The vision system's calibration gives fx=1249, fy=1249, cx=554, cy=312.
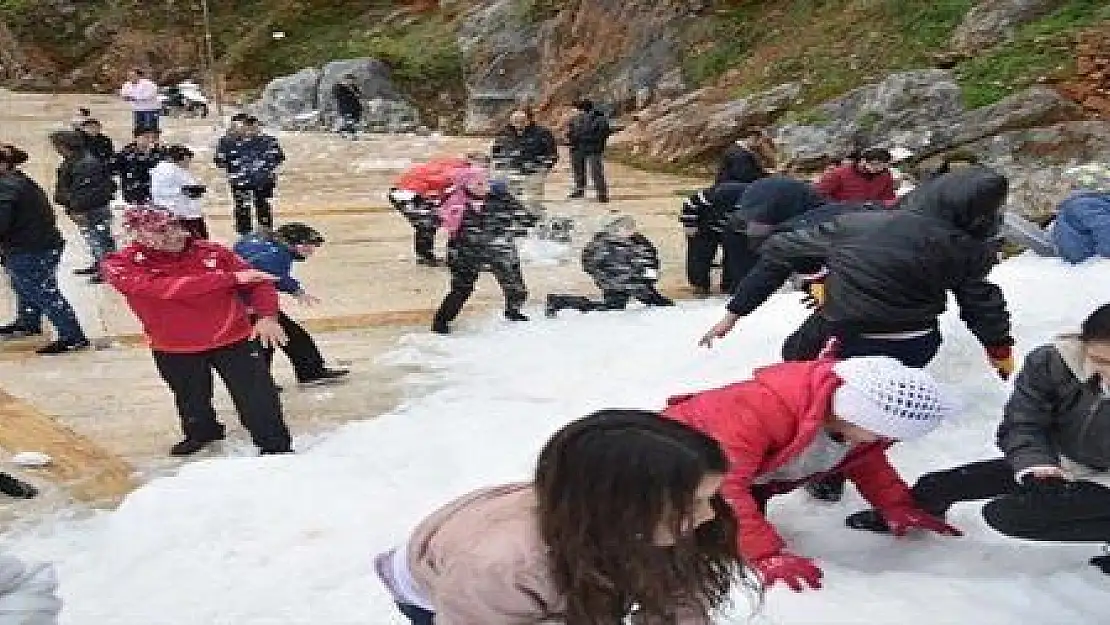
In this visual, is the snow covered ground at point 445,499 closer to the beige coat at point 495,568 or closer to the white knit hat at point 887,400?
the white knit hat at point 887,400

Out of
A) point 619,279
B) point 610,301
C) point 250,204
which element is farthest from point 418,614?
point 250,204

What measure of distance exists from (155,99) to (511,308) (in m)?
15.6

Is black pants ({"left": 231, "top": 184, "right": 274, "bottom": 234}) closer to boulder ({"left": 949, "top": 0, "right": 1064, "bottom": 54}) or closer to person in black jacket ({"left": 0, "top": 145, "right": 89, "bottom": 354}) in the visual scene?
person in black jacket ({"left": 0, "top": 145, "right": 89, "bottom": 354})

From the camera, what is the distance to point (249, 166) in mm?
13000

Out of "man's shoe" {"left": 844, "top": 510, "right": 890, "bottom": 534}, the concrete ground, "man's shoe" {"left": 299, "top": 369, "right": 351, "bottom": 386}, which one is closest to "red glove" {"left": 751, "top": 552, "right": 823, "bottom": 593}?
"man's shoe" {"left": 844, "top": 510, "right": 890, "bottom": 534}

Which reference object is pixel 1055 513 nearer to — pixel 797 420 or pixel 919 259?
pixel 797 420

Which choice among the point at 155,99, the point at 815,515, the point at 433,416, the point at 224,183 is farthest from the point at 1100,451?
the point at 155,99

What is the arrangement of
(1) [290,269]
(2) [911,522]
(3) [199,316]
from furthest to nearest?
1. (1) [290,269]
2. (3) [199,316]
3. (2) [911,522]

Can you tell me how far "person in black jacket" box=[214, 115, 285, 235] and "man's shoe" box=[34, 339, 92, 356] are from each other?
4.28 metres

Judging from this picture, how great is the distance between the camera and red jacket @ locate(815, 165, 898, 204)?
9.66 m

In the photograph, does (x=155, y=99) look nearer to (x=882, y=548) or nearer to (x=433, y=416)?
(x=433, y=416)

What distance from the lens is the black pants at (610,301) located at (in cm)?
962

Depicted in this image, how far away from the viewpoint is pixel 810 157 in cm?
1608

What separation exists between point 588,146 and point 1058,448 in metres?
12.4
